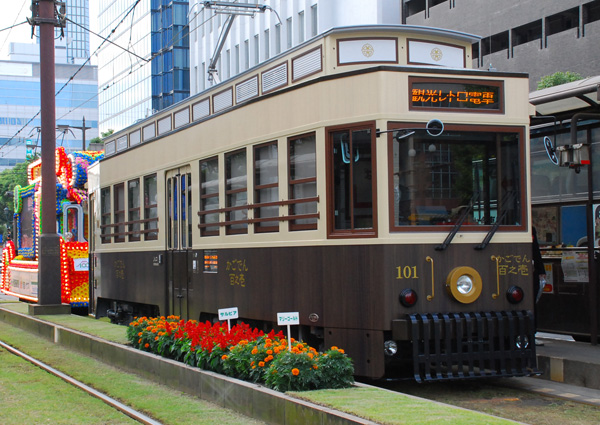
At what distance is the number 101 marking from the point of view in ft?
28.0

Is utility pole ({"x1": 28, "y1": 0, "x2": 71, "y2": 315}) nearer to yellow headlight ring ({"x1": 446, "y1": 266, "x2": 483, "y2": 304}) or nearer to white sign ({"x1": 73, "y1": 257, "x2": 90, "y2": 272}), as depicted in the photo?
white sign ({"x1": 73, "y1": 257, "x2": 90, "y2": 272})

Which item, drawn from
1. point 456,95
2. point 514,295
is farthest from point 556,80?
point 514,295

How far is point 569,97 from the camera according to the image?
10445mm

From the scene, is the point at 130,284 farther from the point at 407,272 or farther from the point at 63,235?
the point at 63,235

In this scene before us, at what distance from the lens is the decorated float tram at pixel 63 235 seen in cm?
2030

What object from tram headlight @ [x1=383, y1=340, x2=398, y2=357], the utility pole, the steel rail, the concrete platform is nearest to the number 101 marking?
tram headlight @ [x1=383, y1=340, x2=398, y2=357]

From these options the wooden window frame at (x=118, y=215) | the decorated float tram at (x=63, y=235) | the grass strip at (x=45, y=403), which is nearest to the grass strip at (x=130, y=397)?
the grass strip at (x=45, y=403)

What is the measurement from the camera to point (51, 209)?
58.6 feet

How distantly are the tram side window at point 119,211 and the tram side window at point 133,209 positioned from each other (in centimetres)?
36

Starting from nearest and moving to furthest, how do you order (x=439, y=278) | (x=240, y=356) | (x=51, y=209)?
(x=240, y=356)
(x=439, y=278)
(x=51, y=209)

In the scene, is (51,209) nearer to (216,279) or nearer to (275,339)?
(216,279)

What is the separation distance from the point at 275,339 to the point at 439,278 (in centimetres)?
171

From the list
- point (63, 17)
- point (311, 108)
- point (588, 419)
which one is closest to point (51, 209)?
point (63, 17)

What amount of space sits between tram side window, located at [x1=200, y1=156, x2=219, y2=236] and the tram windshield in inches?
130
